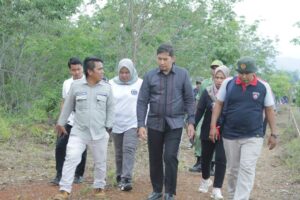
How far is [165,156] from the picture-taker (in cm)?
587

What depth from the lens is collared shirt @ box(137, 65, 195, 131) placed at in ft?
19.2

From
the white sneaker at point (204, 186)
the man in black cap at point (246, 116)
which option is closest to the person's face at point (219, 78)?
the man in black cap at point (246, 116)

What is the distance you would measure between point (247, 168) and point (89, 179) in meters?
2.71

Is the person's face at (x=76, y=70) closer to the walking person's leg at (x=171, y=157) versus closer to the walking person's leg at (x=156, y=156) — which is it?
the walking person's leg at (x=156, y=156)

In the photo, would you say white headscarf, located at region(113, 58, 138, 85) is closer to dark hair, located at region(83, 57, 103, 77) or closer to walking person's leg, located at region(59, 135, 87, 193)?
dark hair, located at region(83, 57, 103, 77)

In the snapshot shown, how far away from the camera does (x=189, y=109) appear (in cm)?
593

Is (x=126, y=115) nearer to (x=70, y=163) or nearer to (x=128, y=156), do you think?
(x=128, y=156)

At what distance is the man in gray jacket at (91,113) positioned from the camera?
5.92 meters

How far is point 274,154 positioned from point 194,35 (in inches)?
168

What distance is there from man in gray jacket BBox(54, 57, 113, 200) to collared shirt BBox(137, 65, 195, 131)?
1.43 feet

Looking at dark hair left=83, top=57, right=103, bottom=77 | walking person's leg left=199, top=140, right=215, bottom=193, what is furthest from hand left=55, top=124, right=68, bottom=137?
walking person's leg left=199, top=140, right=215, bottom=193

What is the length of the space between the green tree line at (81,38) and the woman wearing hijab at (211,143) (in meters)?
5.74

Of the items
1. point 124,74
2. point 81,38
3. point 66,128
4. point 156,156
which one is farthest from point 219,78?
point 81,38

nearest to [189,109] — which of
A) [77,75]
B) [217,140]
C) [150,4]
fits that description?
[217,140]
